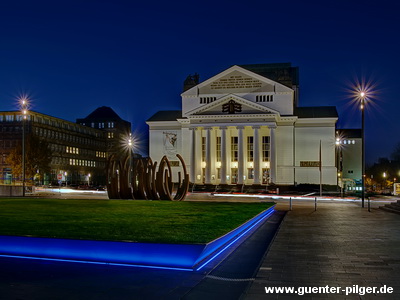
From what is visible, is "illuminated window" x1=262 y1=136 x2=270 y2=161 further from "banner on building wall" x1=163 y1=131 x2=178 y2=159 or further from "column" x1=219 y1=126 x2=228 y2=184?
"banner on building wall" x1=163 y1=131 x2=178 y2=159

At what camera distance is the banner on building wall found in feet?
298

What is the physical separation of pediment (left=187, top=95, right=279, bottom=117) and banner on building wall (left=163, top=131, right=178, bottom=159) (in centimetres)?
1213

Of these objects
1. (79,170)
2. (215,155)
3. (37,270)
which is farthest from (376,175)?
(37,270)

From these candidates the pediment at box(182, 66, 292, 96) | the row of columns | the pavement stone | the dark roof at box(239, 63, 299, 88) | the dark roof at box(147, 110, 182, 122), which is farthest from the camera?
the dark roof at box(239, 63, 299, 88)

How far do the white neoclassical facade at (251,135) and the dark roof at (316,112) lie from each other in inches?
7.5

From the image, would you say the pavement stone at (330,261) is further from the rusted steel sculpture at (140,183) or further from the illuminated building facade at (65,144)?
the illuminated building facade at (65,144)

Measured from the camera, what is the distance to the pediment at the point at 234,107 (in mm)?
78688

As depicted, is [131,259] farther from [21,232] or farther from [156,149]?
[156,149]

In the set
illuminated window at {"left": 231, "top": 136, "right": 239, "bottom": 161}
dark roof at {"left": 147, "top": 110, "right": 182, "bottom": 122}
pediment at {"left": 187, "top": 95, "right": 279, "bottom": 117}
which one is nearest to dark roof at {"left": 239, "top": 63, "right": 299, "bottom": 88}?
illuminated window at {"left": 231, "top": 136, "right": 239, "bottom": 161}

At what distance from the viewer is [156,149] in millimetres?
92938

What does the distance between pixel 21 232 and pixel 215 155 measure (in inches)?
2770

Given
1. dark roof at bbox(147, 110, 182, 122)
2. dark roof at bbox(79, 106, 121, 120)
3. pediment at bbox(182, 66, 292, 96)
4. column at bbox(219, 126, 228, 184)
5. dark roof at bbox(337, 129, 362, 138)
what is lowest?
column at bbox(219, 126, 228, 184)

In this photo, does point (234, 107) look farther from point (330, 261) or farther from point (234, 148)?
point (330, 261)

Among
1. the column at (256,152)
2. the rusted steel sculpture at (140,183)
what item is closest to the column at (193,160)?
the column at (256,152)
